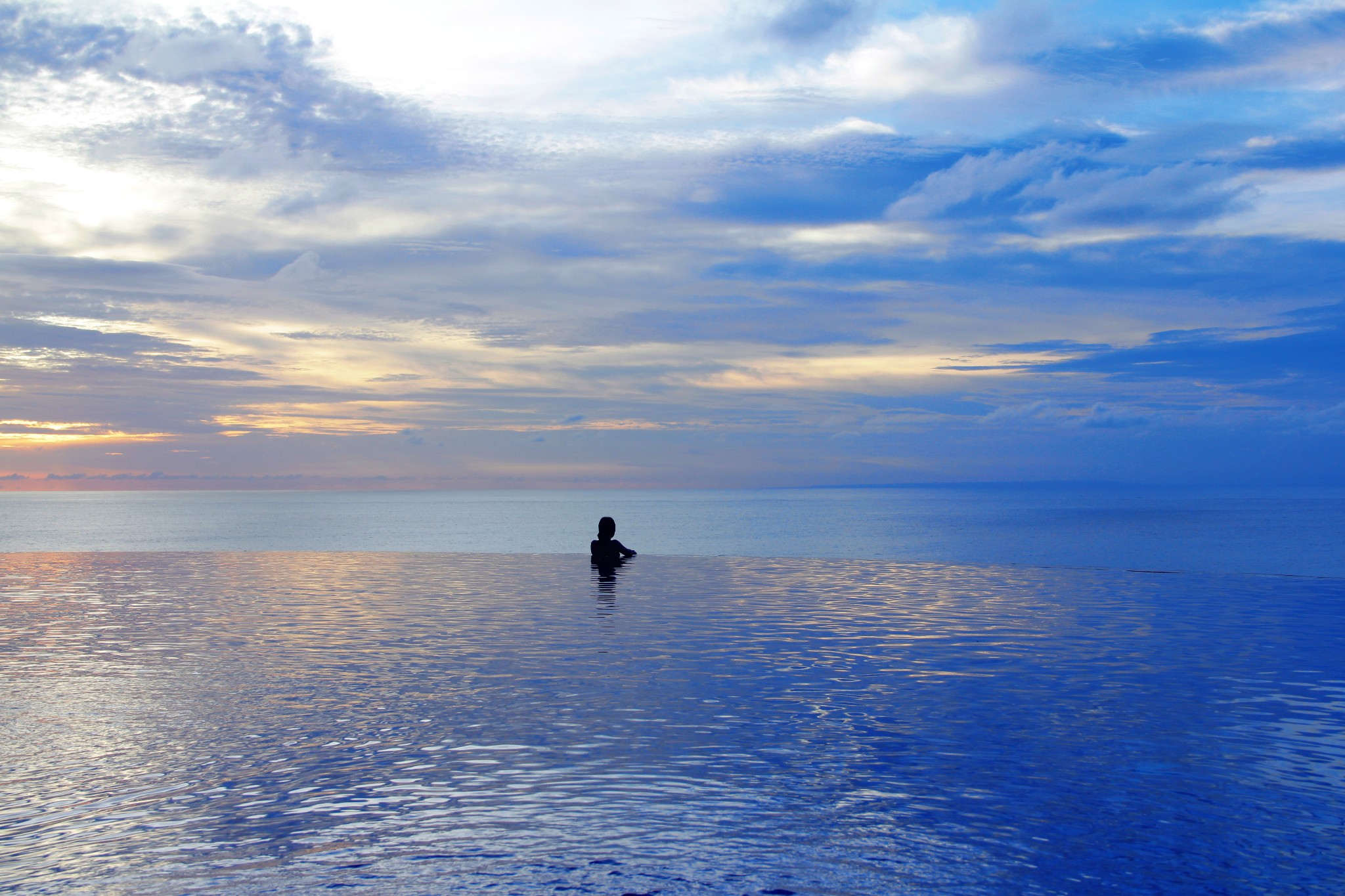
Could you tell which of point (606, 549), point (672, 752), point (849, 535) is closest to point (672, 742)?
point (672, 752)

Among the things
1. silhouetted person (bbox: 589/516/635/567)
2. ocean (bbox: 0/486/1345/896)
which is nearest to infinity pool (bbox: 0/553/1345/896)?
ocean (bbox: 0/486/1345/896)

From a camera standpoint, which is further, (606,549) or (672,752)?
(606,549)

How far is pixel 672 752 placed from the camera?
906cm

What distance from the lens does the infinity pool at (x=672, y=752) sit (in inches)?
251

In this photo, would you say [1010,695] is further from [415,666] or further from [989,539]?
[989,539]

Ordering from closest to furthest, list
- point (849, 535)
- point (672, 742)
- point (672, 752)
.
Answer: point (672, 752) < point (672, 742) < point (849, 535)

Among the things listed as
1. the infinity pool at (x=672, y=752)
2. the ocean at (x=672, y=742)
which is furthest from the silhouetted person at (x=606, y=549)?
the infinity pool at (x=672, y=752)

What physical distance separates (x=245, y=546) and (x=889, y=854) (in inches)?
2902

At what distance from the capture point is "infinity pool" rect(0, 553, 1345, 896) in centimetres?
638

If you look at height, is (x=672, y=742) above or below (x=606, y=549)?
below

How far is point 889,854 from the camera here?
6.55m

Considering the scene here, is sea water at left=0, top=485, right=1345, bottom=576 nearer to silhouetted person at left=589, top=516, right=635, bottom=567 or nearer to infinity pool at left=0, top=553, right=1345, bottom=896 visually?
silhouetted person at left=589, top=516, right=635, bottom=567

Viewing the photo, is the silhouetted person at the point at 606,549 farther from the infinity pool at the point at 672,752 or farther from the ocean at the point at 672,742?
the infinity pool at the point at 672,752

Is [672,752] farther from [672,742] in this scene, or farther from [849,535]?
[849,535]
